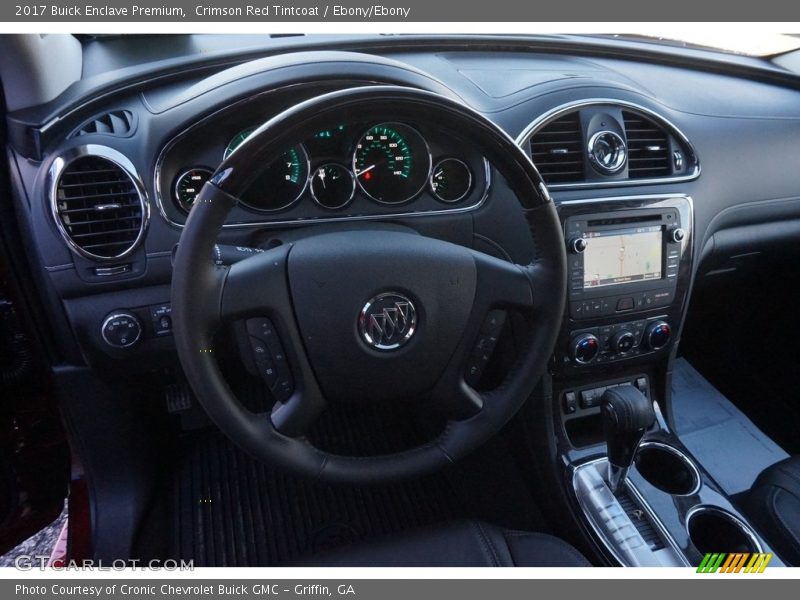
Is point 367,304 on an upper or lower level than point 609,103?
lower

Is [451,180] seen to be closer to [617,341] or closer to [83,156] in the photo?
[617,341]

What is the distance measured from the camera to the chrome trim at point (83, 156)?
1.18 meters

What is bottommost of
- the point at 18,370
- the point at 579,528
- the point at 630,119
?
the point at 579,528

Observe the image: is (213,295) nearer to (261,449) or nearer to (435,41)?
(261,449)

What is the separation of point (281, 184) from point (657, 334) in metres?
1.01

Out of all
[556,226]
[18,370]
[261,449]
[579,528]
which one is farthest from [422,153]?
[18,370]

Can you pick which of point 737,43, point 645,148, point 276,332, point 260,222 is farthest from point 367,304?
point 737,43

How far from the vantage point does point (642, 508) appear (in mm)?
1470

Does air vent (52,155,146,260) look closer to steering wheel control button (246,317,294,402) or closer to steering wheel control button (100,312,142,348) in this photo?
steering wheel control button (100,312,142,348)

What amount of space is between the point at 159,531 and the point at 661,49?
1970 millimetres

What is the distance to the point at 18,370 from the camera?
1533mm

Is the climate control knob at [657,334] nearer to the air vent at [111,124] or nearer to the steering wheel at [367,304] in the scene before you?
the steering wheel at [367,304]

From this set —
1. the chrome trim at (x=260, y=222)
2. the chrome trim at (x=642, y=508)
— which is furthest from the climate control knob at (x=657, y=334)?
the chrome trim at (x=260, y=222)

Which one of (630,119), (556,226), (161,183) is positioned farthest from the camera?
(630,119)
